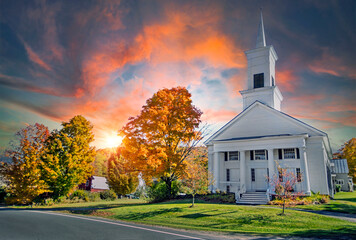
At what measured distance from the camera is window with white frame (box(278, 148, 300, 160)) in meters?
25.3

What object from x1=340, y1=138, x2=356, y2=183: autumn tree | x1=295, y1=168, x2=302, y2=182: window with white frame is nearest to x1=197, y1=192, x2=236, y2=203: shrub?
x1=295, y1=168, x2=302, y2=182: window with white frame

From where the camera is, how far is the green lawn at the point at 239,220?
1080cm

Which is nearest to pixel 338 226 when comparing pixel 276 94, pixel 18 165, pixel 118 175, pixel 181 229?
pixel 181 229

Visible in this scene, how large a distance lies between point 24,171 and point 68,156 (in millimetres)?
4668

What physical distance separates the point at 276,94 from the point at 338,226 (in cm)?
2386

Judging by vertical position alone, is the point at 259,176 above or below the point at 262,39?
below

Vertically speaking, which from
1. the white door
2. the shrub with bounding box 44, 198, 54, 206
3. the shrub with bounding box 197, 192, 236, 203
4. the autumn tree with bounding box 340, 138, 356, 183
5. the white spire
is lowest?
the shrub with bounding box 44, 198, 54, 206

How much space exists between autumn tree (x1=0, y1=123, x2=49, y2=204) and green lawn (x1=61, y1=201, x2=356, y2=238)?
11328 mm

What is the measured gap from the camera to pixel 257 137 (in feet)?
86.9

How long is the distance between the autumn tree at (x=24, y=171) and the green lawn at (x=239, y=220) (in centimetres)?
1133

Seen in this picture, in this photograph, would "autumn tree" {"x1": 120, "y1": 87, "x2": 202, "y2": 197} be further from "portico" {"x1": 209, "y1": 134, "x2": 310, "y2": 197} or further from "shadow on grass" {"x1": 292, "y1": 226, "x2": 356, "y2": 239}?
"shadow on grass" {"x1": 292, "y1": 226, "x2": 356, "y2": 239}

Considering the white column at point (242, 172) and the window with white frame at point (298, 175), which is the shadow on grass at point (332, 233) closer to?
the window with white frame at point (298, 175)

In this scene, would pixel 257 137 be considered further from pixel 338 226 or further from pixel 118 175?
pixel 118 175

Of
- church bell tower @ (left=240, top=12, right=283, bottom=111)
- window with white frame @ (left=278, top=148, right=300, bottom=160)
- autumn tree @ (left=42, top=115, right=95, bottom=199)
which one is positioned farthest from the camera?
church bell tower @ (left=240, top=12, right=283, bottom=111)
